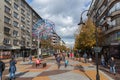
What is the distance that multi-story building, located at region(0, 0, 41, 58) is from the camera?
6881cm

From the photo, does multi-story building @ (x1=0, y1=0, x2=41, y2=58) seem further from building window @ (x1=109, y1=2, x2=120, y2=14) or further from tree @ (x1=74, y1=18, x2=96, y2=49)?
building window @ (x1=109, y1=2, x2=120, y2=14)

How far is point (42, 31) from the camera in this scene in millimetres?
41281

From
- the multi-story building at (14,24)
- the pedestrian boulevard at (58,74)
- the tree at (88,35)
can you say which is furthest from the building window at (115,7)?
the multi-story building at (14,24)

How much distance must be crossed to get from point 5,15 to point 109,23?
2989cm

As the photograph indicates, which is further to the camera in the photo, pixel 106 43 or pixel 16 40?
pixel 16 40

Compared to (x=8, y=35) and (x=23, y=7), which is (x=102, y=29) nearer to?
(x=8, y=35)

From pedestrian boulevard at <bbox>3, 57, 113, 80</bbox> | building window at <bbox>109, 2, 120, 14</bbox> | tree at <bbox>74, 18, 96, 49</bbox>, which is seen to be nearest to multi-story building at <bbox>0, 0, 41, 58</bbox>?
tree at <bbox>74, 18, 96, 49</bbox>

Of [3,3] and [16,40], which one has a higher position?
[3,3]

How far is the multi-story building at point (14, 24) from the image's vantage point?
68.8 meters

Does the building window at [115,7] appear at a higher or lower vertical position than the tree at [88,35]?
higher

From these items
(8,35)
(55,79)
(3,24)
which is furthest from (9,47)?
(55,79)

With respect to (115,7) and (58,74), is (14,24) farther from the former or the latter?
(58,74)

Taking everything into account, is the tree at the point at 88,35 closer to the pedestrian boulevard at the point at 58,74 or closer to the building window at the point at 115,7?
the building window at the point at 115,7

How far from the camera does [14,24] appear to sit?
80938 mm
